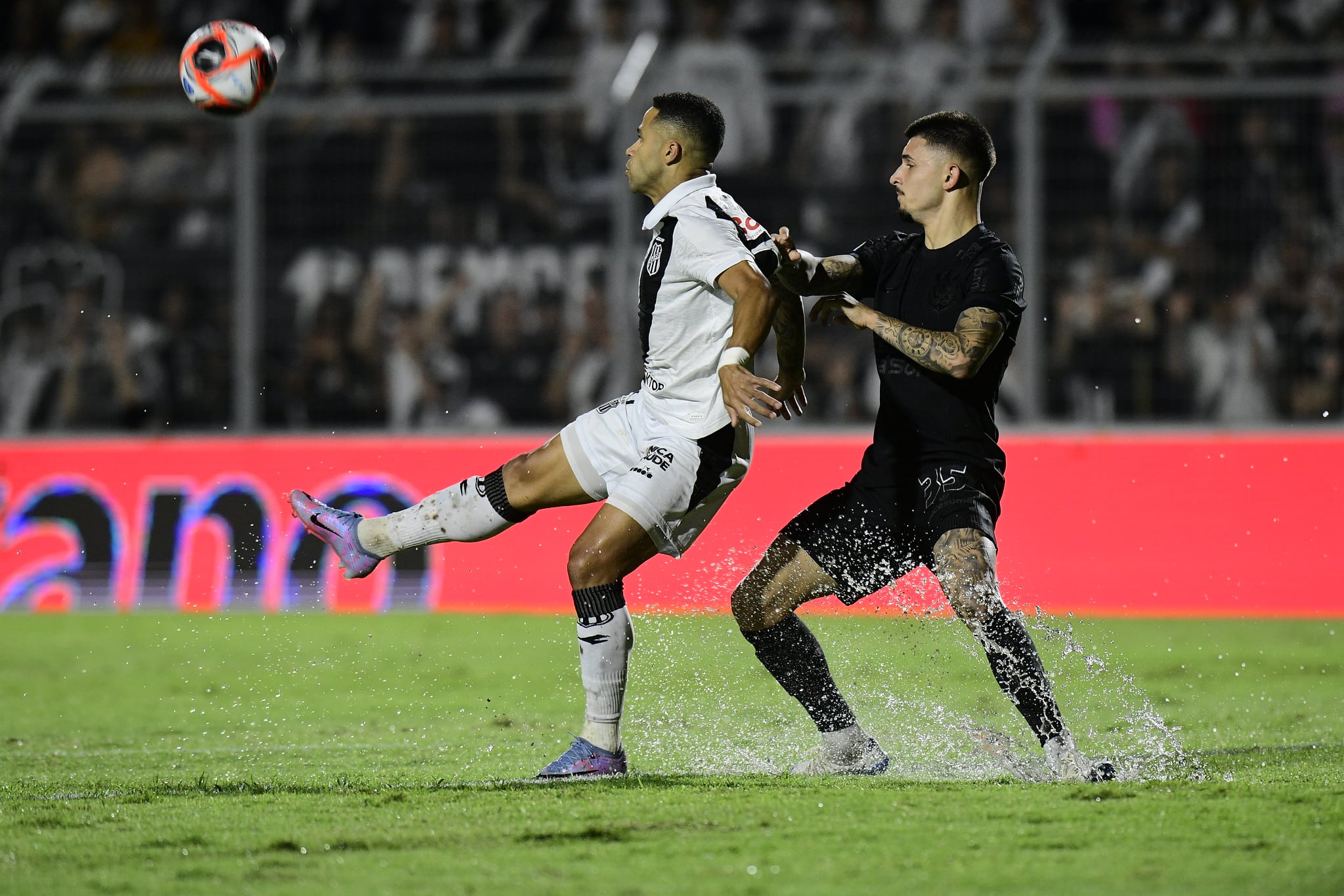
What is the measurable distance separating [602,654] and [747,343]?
106cm

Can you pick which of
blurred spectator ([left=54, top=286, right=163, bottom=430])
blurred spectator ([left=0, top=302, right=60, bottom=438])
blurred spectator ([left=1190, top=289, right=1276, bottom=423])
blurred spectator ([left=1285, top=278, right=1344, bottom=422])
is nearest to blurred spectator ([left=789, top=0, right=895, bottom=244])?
blurred spectator ([left=1190, top=289, right=1276, bottom=423])

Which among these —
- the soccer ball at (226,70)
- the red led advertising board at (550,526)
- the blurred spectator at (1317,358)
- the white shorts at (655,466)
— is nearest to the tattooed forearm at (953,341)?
the white shorts at (655,466)

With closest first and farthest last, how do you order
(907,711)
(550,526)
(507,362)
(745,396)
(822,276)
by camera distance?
(745,396) < (822,276) < (907,711) < (550,526) < (507,362)

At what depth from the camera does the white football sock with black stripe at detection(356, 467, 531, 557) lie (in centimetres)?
562

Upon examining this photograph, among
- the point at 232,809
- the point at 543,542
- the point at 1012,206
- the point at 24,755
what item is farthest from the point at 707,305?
the point at 1012,206

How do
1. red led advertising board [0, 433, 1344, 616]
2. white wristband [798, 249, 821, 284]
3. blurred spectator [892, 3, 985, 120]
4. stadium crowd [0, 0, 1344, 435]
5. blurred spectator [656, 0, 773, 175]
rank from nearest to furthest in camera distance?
1. white wristband [798, 249, 821, 284]
2. red led advertising board [0, 433, 1344, 616]
3. stadium crowd [0, 0, 1344, 435]
4. blurred spectator [892, 3, 985, 120]
5. blurred spectator [656, 0, 773, 175]

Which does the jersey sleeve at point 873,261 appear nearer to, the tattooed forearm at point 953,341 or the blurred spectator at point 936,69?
the tattooed forearm at point 953,341

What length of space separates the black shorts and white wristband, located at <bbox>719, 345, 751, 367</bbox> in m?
0.66

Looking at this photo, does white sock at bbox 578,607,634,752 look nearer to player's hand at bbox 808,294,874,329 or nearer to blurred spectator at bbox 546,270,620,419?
player's hand at bbox 808,294,874,329

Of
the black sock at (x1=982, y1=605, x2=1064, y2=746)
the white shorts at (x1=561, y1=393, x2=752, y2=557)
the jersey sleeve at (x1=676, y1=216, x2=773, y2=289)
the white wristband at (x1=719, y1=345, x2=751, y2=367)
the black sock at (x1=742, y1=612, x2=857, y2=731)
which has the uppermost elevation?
the jersey sleeve at (x1=676, y1=216, x2=773, y2=289)

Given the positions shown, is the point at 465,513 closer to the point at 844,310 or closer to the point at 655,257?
the point at 655,257

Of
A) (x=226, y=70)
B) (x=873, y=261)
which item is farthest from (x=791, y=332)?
(x=226, y=70)

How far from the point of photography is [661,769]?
18.1 ft

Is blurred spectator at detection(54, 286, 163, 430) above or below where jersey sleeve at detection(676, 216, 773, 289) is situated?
below
